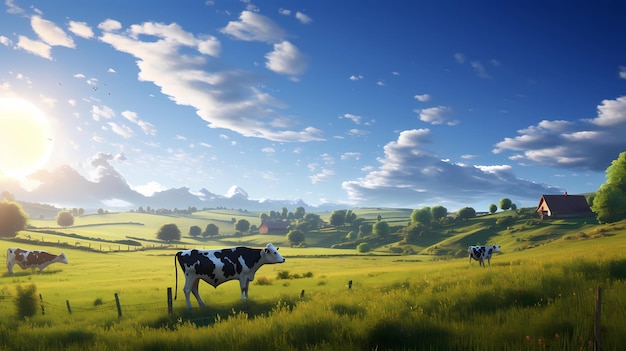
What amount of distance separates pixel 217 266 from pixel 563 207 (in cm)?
12519

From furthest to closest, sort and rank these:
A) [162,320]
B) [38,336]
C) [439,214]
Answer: [439,214], [162,320], [38,336]

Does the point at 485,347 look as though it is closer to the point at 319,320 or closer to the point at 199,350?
the point at 319,320

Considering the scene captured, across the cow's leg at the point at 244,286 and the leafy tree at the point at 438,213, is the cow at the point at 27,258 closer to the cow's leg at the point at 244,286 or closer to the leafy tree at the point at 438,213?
the cow's leg at the point at 244,286

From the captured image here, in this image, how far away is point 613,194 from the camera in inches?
3000

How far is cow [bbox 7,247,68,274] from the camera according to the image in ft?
162

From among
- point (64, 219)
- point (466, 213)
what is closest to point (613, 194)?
point (466, 213)

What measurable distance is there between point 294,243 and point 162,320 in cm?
14823

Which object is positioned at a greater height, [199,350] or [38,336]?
[199,350]

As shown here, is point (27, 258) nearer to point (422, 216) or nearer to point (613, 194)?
point (613, 194)

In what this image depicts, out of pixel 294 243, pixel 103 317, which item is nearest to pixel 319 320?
pixel 103 317

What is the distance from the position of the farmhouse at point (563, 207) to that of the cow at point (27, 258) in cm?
12396

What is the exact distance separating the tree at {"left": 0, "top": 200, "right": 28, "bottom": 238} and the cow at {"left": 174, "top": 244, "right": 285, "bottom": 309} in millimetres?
94473

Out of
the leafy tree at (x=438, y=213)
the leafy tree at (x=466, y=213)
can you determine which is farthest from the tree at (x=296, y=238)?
the leafy tree at (x=466, y=213)

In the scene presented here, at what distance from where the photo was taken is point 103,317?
60.5 feet
